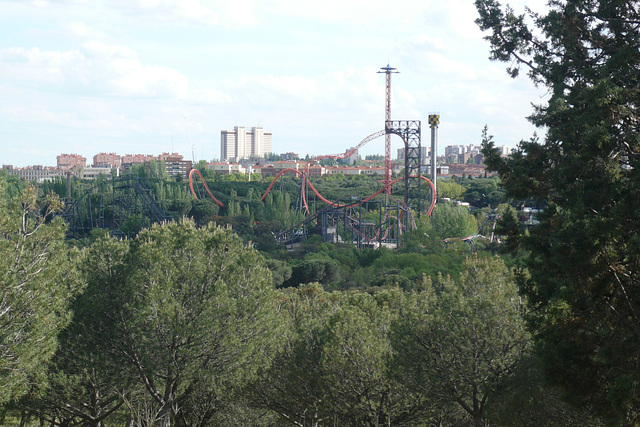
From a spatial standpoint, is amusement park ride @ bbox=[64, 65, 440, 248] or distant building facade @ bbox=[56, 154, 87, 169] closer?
amusement park ride @ bbox=[64, 65, 440, 248]

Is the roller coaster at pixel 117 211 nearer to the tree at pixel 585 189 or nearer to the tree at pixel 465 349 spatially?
the tree at pixel 465 349

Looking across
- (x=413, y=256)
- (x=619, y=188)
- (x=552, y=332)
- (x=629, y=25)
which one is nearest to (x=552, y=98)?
(x=629, y=25)

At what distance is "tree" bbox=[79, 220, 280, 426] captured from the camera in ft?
39.6

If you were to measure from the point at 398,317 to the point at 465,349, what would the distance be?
190 centimetres

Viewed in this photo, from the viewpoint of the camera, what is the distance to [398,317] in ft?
43.3

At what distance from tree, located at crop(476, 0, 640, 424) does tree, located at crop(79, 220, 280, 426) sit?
212 inches

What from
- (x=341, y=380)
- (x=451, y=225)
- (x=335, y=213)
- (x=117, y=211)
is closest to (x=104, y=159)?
(x=117, y=211)

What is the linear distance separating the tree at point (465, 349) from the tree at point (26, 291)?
5.74 metres

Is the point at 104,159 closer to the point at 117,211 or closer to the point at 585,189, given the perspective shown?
the point at 117,211

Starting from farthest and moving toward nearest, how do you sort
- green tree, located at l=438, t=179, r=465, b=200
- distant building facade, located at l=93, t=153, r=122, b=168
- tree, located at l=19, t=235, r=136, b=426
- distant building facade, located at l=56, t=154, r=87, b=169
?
distant building facade, located at l=93, t=153, r=122, b=168, distant building facade, located at l=56, t=154, r=87, b=169, green tree, located at l=438, t=179, r=465, b=200, tree, located at l=19, t=235, r=136, b=426

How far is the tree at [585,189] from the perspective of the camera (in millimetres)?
7371

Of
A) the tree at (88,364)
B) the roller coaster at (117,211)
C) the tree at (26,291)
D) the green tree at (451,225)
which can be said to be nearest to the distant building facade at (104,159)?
the roller coaster at (117,211)

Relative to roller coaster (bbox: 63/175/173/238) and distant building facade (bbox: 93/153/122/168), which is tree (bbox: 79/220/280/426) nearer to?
roller coaster (bbox: 63/175/173/238)

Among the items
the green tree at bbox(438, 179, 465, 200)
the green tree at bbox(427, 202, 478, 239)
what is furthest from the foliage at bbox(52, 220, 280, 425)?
the green tree at bbox(438, 179, 465, 200)
